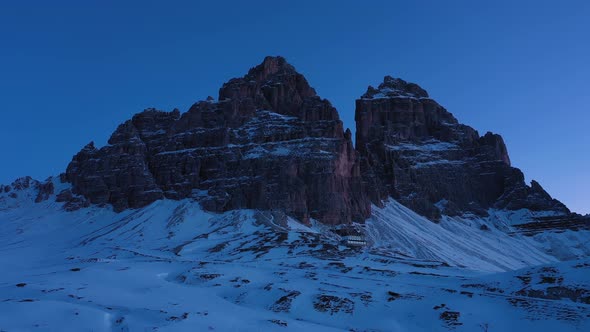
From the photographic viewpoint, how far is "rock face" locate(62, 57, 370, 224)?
16375cm

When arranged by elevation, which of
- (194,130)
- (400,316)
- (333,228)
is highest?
(194,130)

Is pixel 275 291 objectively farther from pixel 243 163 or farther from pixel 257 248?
pixel 243 163

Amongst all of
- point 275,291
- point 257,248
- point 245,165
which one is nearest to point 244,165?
point 245,165

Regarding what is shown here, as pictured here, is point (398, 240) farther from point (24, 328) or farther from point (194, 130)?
point (24, 328)

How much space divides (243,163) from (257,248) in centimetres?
6315

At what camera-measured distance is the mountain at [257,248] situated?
48.7 m

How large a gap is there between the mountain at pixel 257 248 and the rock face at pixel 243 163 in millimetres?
502

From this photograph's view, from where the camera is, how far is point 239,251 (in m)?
115

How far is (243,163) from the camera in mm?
175000

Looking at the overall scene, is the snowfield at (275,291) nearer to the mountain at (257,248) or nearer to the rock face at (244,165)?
the mountain at (257,248)

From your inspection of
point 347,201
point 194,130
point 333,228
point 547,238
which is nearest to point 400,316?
point 333,228

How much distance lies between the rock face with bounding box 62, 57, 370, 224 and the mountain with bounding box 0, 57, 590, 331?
50cm

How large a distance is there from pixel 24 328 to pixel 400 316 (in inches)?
1296

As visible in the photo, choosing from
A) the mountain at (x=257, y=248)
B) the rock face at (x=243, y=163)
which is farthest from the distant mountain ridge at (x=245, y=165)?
the mountain at (x=257, y=248)
